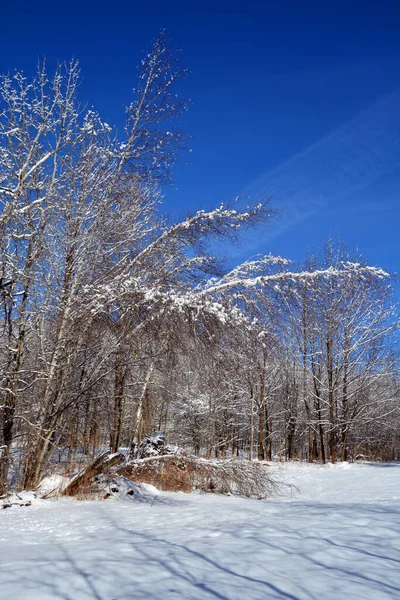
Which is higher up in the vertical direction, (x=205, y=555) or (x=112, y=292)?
(x=112, y=292)

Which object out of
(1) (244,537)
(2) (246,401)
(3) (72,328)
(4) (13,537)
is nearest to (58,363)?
(3) (72,328)

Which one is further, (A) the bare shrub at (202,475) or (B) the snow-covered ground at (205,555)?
(A) the bare shrub at (202,475)

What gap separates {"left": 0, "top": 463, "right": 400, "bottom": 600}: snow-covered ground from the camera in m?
2.36

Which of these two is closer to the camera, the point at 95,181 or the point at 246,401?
the point at 95,181

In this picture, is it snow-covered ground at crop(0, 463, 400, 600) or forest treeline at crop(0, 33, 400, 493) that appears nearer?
snow-covered ground at crop(0, 463, 400, 600)

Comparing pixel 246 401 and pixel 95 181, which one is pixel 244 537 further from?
pixel 246 401

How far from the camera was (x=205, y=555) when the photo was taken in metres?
3.02

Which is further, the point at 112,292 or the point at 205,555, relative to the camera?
the point at 112,292

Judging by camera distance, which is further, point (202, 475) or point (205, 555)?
point (202, 475)

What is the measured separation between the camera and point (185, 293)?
255 inches

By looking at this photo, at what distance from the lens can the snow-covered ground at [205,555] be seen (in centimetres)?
236

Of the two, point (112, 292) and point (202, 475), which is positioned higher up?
point (112, 292)

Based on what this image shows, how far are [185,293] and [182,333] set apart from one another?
0.65 meters

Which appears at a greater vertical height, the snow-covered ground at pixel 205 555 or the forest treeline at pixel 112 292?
the forest treeline at pixel 112 292
